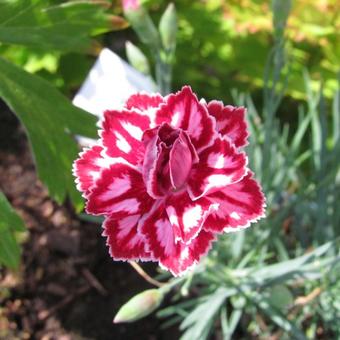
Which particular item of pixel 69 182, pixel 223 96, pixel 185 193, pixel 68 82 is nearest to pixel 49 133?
pixel 69 182

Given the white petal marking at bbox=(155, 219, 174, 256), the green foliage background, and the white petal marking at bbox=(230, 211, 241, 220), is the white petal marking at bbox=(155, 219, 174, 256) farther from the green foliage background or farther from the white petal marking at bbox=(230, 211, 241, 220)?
the green foliage background

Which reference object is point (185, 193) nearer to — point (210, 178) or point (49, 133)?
point (210, 178)

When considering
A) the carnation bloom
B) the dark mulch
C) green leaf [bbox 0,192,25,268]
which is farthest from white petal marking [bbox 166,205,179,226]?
the dark mulch

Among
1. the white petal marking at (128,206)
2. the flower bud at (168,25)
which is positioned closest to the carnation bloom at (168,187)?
the white petal marking at (128,206)

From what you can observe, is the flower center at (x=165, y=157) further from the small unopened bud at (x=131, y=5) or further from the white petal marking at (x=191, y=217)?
the small unopened bud at (x=131, y=5)

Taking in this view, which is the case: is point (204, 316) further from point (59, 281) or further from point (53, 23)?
point (53, 23)
